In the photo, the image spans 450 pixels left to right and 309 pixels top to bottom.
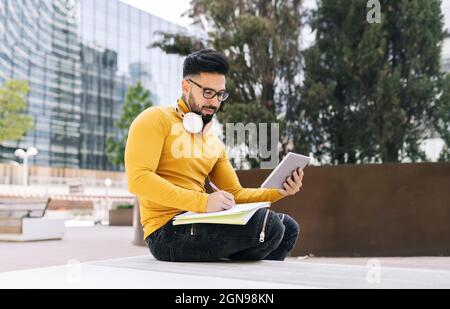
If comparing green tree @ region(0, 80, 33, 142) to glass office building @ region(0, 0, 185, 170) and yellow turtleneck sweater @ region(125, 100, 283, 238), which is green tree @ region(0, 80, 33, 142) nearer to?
glass office building @ region(0, 0, 185, 170)

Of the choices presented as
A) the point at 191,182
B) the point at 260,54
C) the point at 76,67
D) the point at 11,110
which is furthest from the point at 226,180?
the point at 76,67

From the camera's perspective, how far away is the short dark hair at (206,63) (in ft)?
5.95

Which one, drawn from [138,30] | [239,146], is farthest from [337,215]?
[138,30]

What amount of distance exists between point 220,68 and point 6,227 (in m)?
8.09

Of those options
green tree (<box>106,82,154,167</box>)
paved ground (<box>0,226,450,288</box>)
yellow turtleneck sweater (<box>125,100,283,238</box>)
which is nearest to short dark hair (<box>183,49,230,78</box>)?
yellow turtleneck sweater (<box>125,100,283,238</box>)

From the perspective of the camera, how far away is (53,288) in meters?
1.26

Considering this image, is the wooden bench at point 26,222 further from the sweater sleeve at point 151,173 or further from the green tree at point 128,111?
the green tree at point 128,111

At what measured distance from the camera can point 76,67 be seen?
4059cm

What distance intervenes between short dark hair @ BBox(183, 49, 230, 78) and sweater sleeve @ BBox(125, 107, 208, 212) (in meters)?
0.25

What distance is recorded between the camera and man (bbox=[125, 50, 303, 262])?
168cm

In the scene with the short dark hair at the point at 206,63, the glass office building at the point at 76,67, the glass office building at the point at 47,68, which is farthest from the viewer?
the glass office building at the point at 76,67

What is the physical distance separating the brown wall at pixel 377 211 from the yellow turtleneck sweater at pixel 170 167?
4031 mm

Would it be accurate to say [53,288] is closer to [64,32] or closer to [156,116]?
[156,116]

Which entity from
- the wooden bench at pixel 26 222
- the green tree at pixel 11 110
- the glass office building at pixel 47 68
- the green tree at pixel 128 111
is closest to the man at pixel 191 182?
the wooden bench at pixel 26 222
